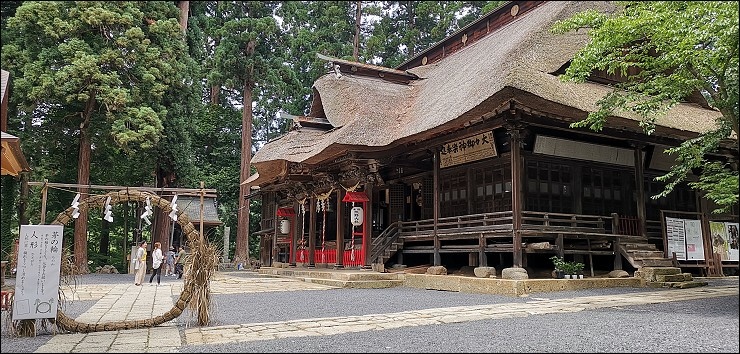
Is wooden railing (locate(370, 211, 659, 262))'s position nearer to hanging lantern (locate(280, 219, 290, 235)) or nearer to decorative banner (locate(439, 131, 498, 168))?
decorative banner (locate(439, 131, 498, 168))

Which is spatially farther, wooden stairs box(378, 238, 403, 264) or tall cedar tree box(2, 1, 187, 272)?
tall cedar tree box(2, 1, 187, 272)

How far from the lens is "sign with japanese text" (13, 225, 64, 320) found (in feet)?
18.5

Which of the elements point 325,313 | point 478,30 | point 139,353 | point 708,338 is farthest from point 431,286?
point 478,30

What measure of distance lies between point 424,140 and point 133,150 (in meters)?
11.9

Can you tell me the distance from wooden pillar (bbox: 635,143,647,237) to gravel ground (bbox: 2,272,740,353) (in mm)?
4145

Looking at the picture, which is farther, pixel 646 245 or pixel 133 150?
pixel 133 150

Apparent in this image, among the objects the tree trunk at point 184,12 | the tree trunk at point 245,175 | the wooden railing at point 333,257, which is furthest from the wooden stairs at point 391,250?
the tree trunk at point 184,12

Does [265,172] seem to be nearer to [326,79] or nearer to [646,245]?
[326,79]

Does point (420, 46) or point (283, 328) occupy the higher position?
point (420, 46)

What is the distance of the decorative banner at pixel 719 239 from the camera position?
45.0 feet

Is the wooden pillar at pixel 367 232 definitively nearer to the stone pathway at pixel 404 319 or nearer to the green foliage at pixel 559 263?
the green foliage at pixel 559 263

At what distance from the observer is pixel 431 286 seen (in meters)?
12.1

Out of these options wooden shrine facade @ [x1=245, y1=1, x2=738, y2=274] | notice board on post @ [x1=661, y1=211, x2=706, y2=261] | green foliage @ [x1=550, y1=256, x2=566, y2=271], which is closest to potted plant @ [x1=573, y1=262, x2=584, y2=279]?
green foliage @ [x1=550, y1=256, x2=566, y2=271]

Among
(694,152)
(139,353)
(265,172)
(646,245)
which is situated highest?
(265,172)
